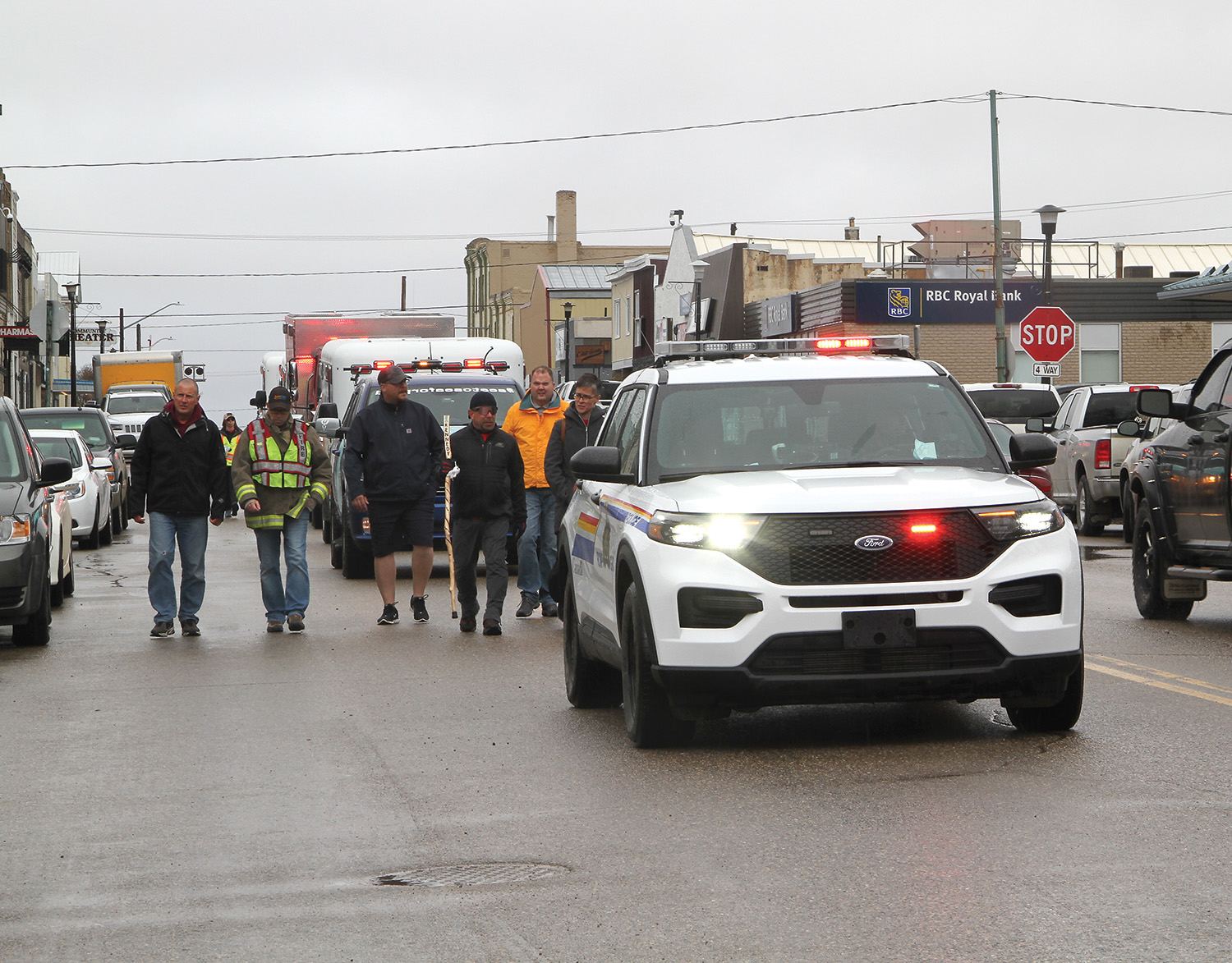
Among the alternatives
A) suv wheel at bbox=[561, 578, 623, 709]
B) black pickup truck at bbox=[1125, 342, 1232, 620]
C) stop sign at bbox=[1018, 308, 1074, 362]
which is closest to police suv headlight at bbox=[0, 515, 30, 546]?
suv wheel at bbox=[561, 578, 623, 709]

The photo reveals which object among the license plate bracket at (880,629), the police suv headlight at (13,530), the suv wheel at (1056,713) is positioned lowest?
the suv wheel at (1056,713)

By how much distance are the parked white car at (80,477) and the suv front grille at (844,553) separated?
16703 mm

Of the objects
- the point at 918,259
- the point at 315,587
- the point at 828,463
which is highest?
the point at 918,259

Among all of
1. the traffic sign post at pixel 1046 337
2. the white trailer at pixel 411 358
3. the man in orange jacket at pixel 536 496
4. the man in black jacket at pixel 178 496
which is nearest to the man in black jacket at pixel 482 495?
the man in orange jacket at pixel 536 496

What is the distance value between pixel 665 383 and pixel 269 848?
3529 mm

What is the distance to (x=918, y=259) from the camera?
180 ft

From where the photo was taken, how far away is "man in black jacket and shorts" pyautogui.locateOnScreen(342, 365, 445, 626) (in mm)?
14883

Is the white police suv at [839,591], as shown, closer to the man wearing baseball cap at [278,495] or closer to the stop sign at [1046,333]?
the man wearing baseball cap at [278,495]

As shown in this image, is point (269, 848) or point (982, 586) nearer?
point (269, 848)

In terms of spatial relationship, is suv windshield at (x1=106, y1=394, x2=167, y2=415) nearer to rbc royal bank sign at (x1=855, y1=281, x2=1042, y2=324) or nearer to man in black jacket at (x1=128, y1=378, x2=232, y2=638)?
rbc royal bank sign at (x1=855, y1=281, x2=1042, y2=324)

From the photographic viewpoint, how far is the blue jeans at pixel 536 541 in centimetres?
1555

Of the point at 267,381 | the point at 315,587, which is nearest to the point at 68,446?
the point at 315,587

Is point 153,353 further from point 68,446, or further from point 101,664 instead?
point 101,664

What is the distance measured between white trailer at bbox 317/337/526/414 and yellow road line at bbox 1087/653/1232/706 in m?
11.6
